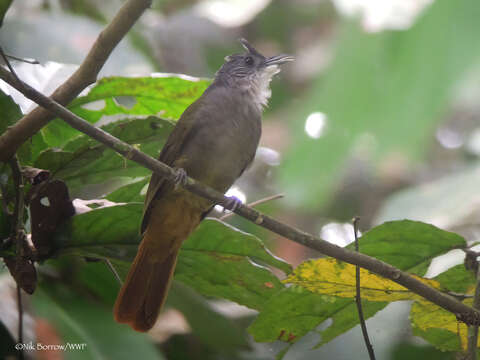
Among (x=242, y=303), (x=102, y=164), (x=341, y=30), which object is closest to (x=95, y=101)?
(x=102, y=164)

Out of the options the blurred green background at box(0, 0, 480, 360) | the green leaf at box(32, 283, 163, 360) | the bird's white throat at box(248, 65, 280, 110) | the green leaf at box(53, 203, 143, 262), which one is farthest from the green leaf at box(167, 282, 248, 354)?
the bird's white throat at box(248, 65, 280, 110)

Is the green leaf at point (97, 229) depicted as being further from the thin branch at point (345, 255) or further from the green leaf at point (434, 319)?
the green leaf at point (434, 319)

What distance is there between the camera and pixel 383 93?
408 millimetres

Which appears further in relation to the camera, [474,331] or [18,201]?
[18,201]

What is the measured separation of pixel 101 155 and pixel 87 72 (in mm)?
345

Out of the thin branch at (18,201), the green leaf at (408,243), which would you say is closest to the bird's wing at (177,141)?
the thin branch at (18,201)

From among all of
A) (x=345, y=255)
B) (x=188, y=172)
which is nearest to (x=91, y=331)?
(x=188, y=172)

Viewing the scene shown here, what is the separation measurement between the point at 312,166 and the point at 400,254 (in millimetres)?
1529

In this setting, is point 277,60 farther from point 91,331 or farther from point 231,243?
point 91,331

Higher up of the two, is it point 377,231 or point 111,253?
point 377,231

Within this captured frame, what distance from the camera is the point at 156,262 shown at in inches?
89.3

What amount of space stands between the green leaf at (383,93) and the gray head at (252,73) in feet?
8.15

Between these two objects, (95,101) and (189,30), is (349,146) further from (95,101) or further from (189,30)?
(189,30)

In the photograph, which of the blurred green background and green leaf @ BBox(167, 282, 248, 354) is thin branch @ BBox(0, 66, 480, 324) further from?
green leaf @ BBox(167, 282, 248, 354)
